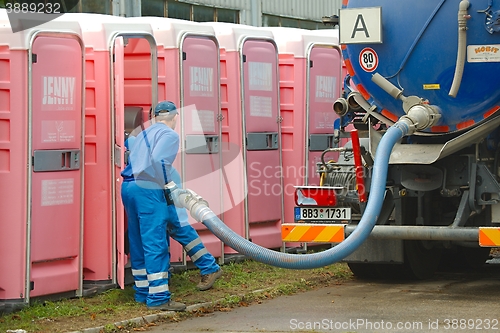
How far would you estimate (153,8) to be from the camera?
Answer: 658 inches

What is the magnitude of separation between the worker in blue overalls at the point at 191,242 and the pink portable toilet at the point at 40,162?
25.8 inches

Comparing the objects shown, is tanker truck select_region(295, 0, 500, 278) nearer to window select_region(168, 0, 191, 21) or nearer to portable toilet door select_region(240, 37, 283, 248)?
portable toilet door select_region(240, 37, 283, 248)

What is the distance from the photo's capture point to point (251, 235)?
10.9 metres

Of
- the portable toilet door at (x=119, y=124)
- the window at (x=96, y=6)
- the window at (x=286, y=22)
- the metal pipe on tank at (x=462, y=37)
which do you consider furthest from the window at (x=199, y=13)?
the metal pipe on tank at (x=462, y=37)

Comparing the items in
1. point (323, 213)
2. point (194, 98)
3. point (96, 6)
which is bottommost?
point (323, 213)

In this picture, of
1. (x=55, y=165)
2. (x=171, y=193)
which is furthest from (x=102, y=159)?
(x=171, y=193)

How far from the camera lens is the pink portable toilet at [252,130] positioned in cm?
1062

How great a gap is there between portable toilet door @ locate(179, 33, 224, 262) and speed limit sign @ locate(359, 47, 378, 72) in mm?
1944

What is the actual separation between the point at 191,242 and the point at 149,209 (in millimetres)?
747

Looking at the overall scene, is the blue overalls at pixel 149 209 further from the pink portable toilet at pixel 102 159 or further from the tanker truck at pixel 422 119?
the tanker truck at pixel 422 119

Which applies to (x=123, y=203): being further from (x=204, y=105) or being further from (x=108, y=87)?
(x=204, y=105)

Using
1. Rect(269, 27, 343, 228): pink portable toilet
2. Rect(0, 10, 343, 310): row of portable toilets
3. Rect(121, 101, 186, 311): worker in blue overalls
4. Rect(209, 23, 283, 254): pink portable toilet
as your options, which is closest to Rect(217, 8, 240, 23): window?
Rect(0, 10, 343, 310): row of portable toilets

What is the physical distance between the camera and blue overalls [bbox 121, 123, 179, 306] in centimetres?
827

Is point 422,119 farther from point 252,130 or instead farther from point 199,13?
point 199,13
